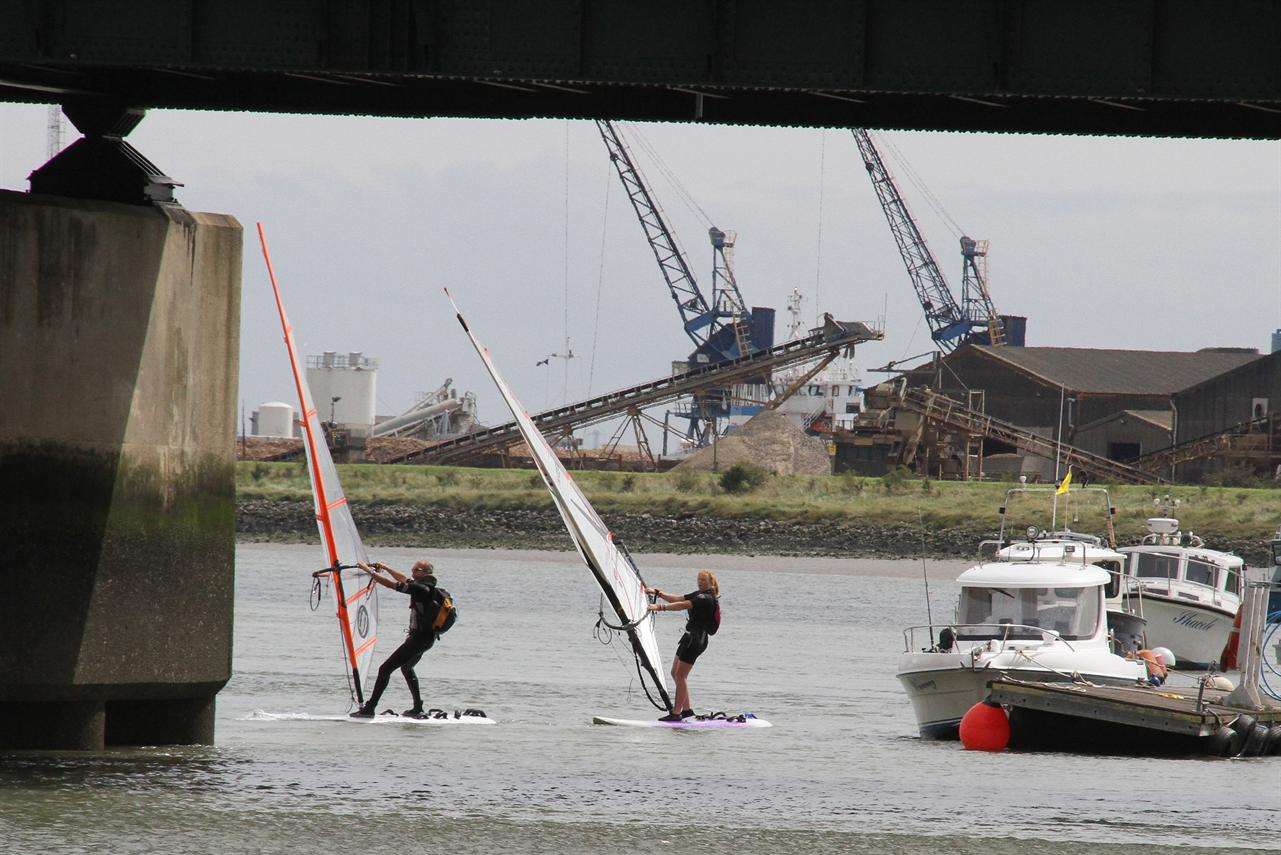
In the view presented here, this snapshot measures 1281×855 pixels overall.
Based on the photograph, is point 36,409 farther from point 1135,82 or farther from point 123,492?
point 1135,82

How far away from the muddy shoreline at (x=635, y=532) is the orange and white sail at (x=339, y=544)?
182ft

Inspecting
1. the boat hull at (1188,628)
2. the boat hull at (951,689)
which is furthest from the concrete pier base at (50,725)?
the boat hull at (1188,628)

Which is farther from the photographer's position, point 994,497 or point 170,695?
point 994,497

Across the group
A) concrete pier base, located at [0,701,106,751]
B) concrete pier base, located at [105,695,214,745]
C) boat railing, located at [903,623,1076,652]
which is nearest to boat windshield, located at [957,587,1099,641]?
boat railing, located at [903,623,1076,652]

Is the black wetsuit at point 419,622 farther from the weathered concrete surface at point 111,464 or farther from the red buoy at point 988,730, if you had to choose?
the red buoy at point 988,730

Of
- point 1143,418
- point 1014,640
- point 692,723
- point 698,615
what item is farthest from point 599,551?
point 1143,418

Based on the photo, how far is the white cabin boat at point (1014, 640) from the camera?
24.1m

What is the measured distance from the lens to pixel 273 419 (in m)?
139

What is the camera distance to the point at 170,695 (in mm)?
17766

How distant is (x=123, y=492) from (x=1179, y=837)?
9.31 metres

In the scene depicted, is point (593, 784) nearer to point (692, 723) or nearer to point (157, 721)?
point (157, 721)

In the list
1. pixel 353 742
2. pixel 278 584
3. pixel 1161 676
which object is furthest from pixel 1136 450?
pixel 353 742

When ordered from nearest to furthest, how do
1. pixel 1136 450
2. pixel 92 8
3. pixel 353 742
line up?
pixel 92 8 → pixel 353 742 → pixel 1136 450

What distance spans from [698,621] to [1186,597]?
58.7ft
